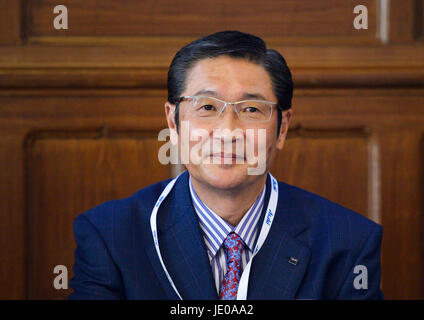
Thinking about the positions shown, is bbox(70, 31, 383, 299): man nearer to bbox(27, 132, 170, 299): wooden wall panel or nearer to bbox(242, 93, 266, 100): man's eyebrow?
bbox(242, 93, 266, 100): man's eyebrow

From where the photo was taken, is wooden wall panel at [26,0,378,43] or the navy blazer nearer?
the navy blazer

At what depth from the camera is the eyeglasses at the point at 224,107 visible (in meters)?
1.07

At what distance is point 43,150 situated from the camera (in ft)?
5.02

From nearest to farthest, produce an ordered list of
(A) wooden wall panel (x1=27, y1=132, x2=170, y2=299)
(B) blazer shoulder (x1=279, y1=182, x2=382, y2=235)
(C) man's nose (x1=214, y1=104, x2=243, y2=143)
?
(C) man's nose (x1=214, y1=104, x2=243, y2=143) < (B) blazer shoulder (x1=279, y1=182, x2=382, y2=235) < (A) wooden wall panel (x1=27, y1=132, x2=170, y2=299)

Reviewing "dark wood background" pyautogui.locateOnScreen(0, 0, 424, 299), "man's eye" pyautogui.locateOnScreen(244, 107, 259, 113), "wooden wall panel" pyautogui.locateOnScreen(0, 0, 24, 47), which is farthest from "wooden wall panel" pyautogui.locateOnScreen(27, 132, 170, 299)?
"man's eye" pyautogui.locateOnScreen(244, 107, 259, 113)

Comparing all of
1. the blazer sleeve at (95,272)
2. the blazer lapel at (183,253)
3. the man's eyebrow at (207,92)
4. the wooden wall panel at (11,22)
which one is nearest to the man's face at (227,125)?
the man's eyebrow at (207,92)

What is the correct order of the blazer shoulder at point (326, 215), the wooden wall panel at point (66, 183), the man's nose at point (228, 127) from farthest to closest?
the wooden wall panel at point (66, 183)
the blazer shoulder at point (326, 215)
the man's nose at point (228, 127)

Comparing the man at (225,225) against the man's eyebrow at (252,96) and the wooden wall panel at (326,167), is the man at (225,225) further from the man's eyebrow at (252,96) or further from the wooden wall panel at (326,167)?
the wooden wall panel at (326,167)

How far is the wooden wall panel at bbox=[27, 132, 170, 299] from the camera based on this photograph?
151 centimetres

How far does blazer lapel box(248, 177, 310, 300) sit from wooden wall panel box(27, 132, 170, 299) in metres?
0.54

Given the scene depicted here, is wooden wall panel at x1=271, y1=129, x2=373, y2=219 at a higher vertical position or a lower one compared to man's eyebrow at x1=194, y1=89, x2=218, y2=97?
lower

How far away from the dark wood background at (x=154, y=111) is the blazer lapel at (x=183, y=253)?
415 millimetres

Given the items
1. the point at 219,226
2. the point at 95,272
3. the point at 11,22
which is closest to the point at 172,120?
the point at 219,226
